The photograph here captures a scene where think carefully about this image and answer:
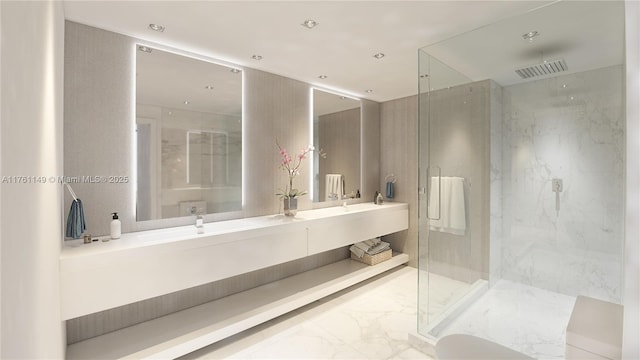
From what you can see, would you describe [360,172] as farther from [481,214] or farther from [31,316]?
[31,316]

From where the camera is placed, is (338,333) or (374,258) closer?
(338,333)

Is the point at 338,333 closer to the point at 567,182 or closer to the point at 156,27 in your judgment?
the point at 567,182

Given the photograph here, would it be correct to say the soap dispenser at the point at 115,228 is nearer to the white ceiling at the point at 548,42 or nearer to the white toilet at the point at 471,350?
the white toilet at the point at 471,350

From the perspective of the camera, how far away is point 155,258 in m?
2.00

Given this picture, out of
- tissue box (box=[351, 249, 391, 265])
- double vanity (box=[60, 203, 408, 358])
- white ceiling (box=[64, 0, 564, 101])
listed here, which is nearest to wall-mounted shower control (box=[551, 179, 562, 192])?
white ceiling (box=[64, 0, 564, 101])

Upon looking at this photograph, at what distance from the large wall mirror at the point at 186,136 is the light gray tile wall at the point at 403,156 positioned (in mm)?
2350

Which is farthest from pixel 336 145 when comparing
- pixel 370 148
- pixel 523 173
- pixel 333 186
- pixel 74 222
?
pixel 74 222

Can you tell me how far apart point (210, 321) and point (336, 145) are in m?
2.50

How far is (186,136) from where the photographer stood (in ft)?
8.72

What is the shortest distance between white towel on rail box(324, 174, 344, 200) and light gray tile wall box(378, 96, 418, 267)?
867 millimetres

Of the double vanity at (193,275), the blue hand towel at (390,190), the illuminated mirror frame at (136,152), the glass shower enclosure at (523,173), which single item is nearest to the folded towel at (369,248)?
the double vanity at (193,275)

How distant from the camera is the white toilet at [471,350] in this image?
1124 millimetres

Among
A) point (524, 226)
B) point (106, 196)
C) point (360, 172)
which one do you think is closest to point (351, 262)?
point (360, 172)

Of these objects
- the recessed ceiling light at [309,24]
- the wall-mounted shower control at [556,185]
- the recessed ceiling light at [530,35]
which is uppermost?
the recessed ceiling light at [309,24]
